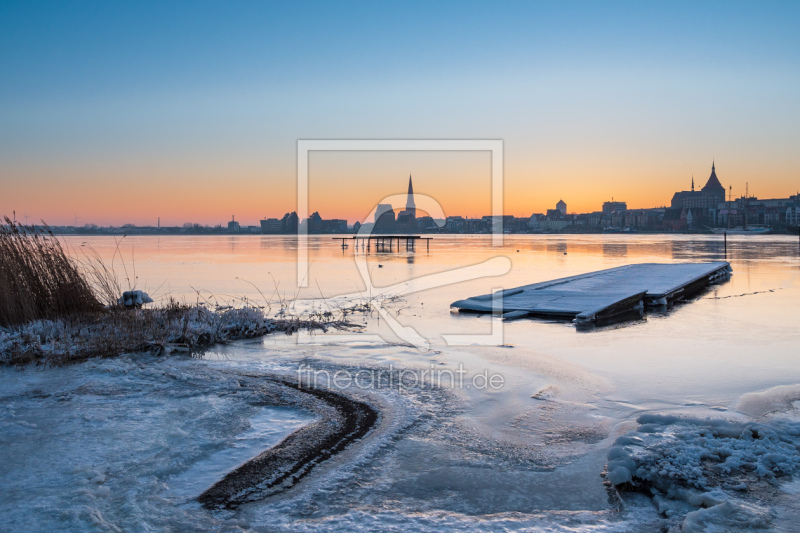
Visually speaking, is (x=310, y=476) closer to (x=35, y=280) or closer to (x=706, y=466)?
(x=706, y=466)

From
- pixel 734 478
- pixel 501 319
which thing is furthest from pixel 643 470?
pixel 501 319

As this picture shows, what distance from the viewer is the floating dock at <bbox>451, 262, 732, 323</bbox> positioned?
13.3 metres

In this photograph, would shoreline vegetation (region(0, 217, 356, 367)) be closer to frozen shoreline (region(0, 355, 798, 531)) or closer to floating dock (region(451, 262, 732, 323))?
frozen shoreline (region(0, 355, 798, 531))

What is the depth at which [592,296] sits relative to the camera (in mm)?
15297

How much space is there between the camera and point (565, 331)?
11414mm

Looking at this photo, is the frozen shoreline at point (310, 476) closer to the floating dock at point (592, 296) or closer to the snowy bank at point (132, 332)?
the snowy bank at point (132, 332)

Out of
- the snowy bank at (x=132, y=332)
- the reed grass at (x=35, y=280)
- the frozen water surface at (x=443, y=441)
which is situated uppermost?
the reed grass at (x=35, y=280)

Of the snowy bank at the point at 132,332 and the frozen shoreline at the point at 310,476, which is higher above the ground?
the snowy bank at the point at 132,332

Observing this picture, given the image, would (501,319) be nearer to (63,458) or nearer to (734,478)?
(734,478)

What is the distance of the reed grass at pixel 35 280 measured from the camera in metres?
9.96

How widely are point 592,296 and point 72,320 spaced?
12.1m

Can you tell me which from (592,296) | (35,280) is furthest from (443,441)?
(592,296)

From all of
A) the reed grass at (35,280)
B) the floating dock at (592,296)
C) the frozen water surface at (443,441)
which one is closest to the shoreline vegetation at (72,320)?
the reed grass at (35,280)

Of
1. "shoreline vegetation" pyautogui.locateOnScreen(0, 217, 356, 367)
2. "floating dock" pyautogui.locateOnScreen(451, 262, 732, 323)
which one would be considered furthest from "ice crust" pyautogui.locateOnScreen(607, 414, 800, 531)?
"shoreline vegetation" pyautogui.locateOnScreen(0, 217, 356, 367)
